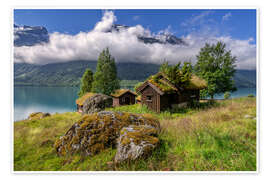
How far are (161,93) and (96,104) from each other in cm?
535

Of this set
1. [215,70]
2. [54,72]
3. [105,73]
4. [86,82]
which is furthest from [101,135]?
[54,72]

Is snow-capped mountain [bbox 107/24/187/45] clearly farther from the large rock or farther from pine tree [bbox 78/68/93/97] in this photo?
pine tree [bbox 78/68/93/97]

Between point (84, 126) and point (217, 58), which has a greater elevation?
point (217, 58)

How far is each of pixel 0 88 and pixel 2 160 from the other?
2428 millimetres

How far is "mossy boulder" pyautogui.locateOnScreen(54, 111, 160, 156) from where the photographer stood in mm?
2996

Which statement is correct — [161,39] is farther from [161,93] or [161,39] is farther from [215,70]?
[215,70]

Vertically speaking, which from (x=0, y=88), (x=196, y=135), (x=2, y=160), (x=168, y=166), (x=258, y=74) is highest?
(x=258, y=74)

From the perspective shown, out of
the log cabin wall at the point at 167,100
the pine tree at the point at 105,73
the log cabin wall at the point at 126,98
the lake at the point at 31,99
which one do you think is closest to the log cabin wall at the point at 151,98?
the log cabin wall at the point at 167,100

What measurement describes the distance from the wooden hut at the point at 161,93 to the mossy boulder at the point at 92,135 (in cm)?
484

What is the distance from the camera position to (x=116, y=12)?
4.18m

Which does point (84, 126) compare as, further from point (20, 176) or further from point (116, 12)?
point (116, 12)

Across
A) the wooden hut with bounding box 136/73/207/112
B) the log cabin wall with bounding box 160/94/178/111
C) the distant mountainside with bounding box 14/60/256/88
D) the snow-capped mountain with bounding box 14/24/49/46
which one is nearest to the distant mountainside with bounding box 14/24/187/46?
the snow-capped mountain with bounding box 14/24/49/46

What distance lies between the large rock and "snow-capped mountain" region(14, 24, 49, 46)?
5.10 metres
